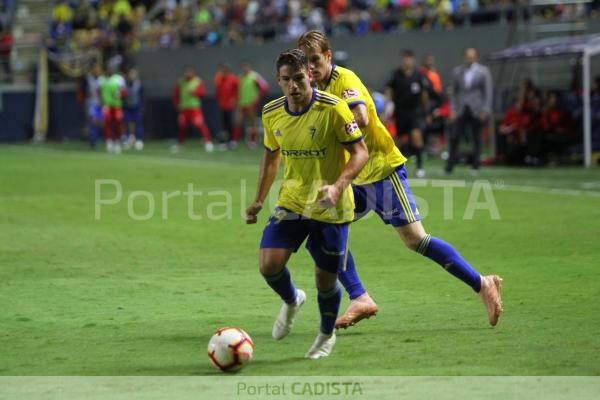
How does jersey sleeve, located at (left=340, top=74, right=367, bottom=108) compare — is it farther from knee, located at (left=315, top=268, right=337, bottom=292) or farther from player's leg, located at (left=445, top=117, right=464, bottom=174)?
player's leg, located at (left=445, top=117, right=464, bottom=174)

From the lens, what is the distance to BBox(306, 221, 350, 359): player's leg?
24.3ft

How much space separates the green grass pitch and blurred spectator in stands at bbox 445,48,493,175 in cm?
243

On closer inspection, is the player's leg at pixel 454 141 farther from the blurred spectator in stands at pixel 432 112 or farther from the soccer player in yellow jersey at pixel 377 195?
the soccer player in yellow jersey at pixel 377 195

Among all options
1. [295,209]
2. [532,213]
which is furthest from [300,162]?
[532,213]

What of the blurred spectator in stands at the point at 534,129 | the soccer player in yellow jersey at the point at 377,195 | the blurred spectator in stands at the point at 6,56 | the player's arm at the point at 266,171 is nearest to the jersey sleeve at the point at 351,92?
the soccer player in yellow jersey at the point at 377,195

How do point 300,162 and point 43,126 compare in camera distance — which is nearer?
point 300,162

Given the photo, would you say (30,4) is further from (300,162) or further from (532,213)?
(300,162)

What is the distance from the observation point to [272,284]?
7.82 metres

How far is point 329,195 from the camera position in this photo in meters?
7.09

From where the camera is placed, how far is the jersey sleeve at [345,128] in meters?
7.42

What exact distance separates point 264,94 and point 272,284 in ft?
88.4

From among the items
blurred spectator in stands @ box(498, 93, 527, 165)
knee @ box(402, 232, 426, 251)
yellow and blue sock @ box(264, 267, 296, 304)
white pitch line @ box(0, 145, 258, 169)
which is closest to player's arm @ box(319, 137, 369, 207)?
yellow and blue sock @ box(264, 267, 296, 304)

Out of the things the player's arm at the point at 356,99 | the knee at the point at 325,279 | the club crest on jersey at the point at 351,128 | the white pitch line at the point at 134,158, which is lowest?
the white pitch line at the point at 134,158

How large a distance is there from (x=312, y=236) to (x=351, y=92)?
1242 millimetres
